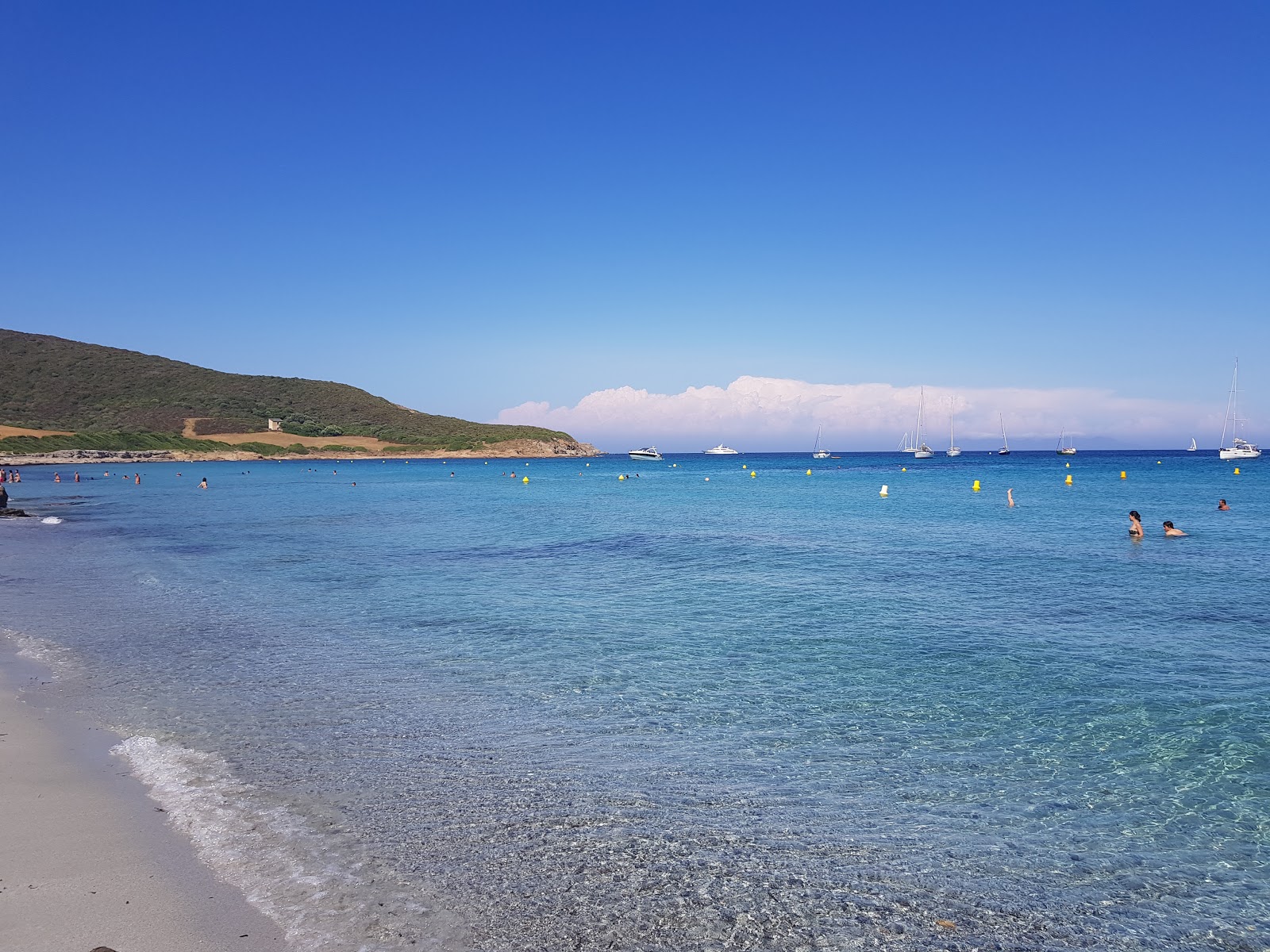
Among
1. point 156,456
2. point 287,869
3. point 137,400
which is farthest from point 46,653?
point 137,400

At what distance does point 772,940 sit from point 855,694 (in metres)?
6.10

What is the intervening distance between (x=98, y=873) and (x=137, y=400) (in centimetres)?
18539

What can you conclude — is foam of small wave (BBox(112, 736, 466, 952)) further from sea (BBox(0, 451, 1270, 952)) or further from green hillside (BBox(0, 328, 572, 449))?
green hillside (BBox(0, 328, 572, 449))

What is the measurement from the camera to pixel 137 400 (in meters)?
163

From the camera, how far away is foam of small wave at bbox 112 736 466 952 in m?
5.23

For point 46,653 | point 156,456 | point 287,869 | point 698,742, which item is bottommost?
point 46,653

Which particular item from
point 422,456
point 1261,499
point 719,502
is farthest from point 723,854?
point 422,456

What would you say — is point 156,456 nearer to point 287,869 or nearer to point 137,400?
point 137,400

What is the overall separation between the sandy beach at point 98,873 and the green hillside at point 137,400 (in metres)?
155

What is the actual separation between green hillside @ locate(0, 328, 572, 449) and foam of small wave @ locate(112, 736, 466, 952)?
6112 inches

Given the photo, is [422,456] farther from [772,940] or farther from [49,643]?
[772,940]

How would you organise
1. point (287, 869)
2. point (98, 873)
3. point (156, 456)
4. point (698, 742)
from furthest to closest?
1. point (156, 456)
2. point (698, 742)
3. point (287, 869)
4. point (98, 873)

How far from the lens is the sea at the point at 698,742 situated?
569 centimetres

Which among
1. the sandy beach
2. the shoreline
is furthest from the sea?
the shoreline
